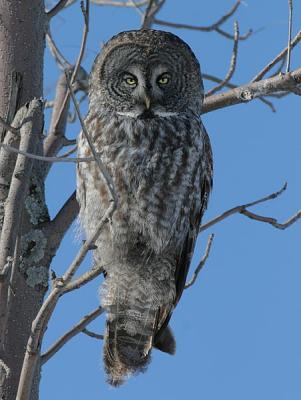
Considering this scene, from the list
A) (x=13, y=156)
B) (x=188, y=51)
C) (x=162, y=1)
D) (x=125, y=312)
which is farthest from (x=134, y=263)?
(x=162, y=1)

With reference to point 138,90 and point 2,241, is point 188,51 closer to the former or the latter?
point 138,90

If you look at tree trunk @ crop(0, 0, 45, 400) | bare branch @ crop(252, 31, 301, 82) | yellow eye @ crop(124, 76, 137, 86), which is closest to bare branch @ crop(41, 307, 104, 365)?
tree trunk @ crop(0, 0, 45, 400)

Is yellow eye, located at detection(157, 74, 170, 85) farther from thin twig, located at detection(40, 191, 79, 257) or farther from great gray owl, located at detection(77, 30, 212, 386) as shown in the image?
thin twig, located at detection(40, 191, 79, 257)

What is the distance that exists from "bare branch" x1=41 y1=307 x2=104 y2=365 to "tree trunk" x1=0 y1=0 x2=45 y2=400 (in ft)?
0.29

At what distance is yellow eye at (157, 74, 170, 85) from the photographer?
3586 millimetres

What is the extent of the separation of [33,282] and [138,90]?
3.51 ft

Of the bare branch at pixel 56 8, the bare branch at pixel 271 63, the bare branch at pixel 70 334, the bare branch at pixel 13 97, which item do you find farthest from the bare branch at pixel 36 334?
the bare branch at pixel 56 8

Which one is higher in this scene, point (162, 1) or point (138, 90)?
point (162, 1)

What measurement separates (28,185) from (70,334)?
0.51 metres

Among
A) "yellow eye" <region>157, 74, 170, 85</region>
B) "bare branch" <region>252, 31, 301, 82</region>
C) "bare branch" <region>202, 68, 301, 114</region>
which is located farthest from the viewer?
"yellow eye" <region>157, 74, 170, 85</region>

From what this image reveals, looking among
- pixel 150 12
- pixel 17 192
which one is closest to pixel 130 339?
pixel 17 192

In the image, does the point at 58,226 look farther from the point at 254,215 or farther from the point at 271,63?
the point at 271,63

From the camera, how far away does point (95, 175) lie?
3.20 meters

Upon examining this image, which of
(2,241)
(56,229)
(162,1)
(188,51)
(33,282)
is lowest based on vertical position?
(2,241)
